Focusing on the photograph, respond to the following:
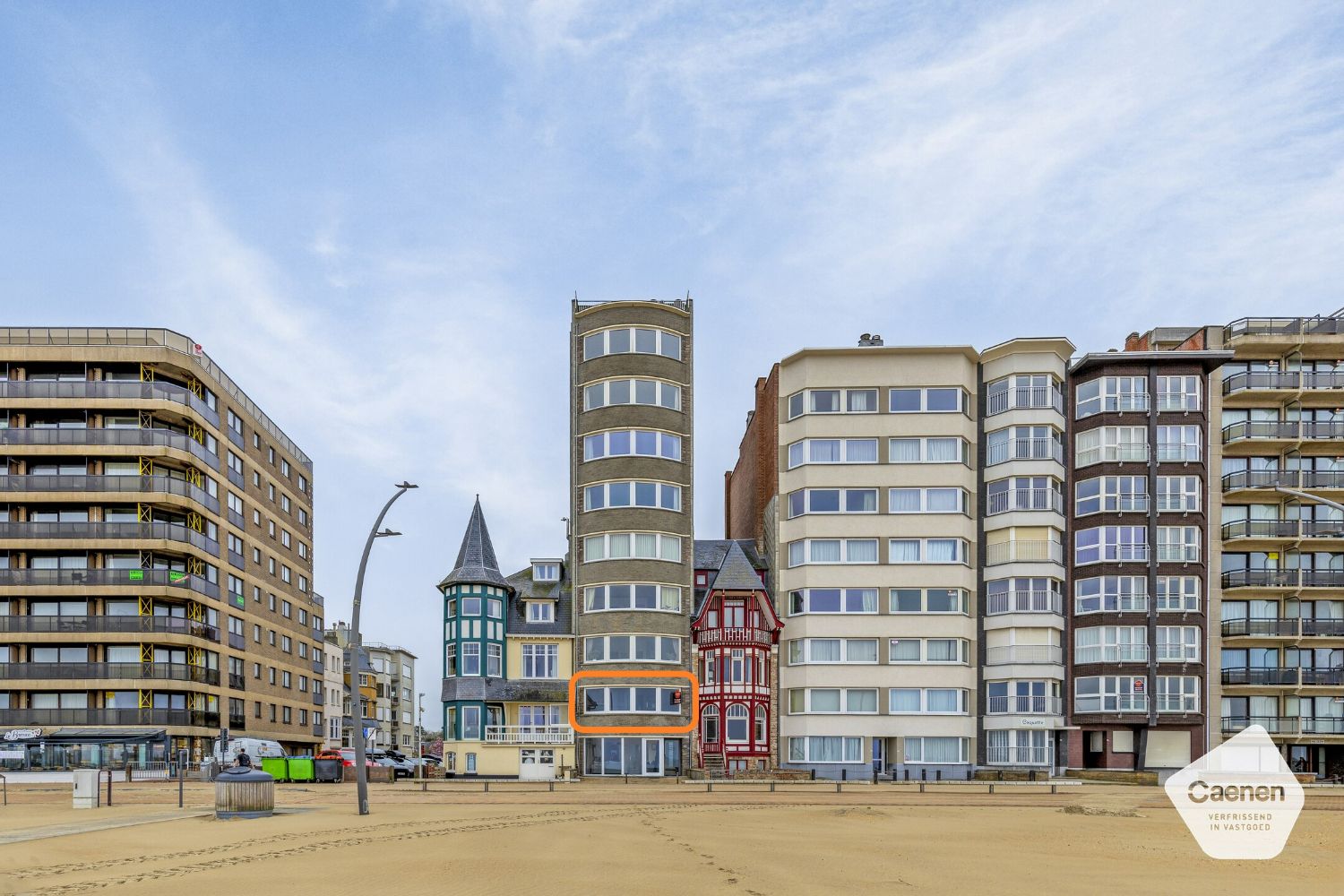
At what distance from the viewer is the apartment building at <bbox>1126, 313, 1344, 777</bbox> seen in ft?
199

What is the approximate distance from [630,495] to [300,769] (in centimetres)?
Result: 1932

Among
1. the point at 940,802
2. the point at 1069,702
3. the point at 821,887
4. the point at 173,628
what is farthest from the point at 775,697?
the point at 821,887

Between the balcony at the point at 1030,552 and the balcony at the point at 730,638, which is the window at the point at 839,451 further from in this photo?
the balcony at the point at 730,638

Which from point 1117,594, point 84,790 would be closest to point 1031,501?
point 1117,594

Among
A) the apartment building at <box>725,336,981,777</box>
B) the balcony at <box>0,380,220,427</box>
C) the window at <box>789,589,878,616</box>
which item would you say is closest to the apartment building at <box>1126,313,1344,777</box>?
the apartment building at <box>725,336,981,777</box>

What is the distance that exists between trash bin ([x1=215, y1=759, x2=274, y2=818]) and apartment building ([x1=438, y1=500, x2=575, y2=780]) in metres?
27.6

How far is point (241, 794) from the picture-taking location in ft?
97.7

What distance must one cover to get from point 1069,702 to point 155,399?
50.9 metres

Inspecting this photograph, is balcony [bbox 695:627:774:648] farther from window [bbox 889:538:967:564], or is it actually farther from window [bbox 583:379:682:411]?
window [bbox 583:379:682:411]

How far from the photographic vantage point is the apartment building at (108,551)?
61125mm

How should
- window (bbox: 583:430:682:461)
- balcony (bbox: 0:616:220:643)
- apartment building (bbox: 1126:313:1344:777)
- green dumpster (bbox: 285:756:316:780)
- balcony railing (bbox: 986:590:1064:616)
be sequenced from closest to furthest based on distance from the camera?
green dumpster (bbox: 285:756:316:780) → window (bbox: 583:430:682:461) → balcony railing (bbox: 986:590:1064:616) → apartment building (bbox: 1126:313:1344:777) → balcony (bbox: 0:616:220:643)

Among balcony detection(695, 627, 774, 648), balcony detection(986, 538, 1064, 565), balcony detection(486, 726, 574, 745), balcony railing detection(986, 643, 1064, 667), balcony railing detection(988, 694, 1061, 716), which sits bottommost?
balcony detection(486, 726, 574, 745)

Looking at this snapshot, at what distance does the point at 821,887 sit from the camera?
18000 millimetres

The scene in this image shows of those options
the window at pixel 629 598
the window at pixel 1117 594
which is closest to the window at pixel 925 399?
the window at pixel 1117 594
